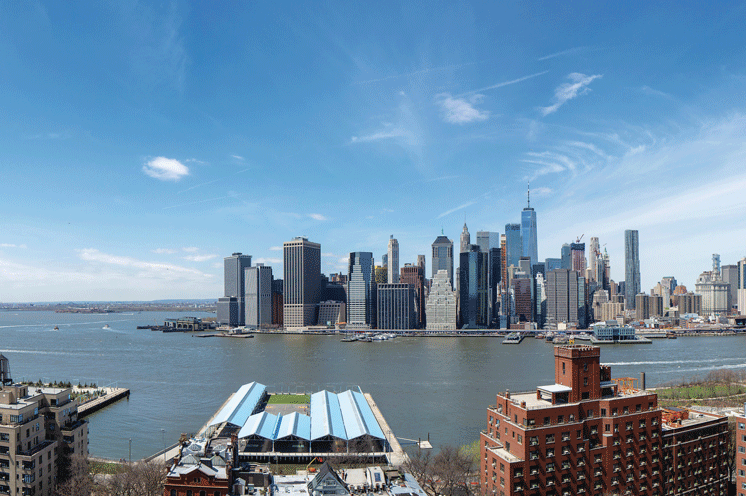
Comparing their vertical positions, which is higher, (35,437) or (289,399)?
(35,437)

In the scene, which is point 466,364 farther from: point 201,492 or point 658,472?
point 201,492

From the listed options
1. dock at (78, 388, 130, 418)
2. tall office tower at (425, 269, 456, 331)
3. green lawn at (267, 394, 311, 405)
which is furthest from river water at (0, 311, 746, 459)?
tall office tower at (425, 269, 456, 331)

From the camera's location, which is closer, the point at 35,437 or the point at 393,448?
the point at 35,437

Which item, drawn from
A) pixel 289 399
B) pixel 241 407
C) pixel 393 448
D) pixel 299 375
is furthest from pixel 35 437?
pixel 299 375

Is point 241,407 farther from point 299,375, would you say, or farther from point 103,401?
point 299,375

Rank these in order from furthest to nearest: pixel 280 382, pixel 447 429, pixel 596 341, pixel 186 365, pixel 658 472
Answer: pixel 596 341 → pixel 186 365 → pixel 280 382 → pixel 447 429 → pixel 658 472

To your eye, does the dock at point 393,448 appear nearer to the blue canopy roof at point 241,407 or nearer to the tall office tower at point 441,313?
the blue canopy roof at point 241,407

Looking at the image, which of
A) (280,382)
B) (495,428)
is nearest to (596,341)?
(280,382)
